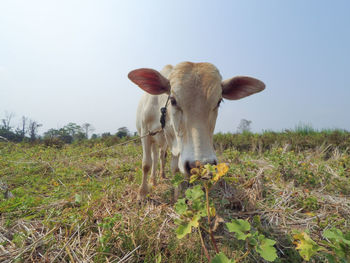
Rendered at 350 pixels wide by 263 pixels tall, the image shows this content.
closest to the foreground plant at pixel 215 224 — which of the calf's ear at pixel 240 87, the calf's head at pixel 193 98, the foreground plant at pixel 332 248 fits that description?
the foreground plant at pixel 332 248

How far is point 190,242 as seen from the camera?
56.4 inches

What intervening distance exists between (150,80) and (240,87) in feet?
3.84

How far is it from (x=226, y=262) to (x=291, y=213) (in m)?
1.55

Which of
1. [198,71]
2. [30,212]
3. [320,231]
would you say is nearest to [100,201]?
[30,212]

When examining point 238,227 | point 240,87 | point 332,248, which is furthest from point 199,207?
point 240,87

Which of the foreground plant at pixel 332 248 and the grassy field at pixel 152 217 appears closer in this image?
the foreground plant at pixel 332 248

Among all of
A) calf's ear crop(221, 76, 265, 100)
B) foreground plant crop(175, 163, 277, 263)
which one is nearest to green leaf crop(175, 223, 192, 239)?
foreground plant crop(175, 163, 277, 263)

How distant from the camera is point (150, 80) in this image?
2273 mm

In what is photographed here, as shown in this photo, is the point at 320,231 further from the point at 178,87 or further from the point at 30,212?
the point at 30,212

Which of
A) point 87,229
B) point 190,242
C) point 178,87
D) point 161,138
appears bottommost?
point 190,242

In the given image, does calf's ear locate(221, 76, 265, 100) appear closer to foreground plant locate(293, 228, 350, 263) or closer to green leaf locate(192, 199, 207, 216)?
green leaf locate(192, 199, 207, 216)

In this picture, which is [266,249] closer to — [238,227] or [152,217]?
[238,227]

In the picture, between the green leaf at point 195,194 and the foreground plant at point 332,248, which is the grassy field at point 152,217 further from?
the foreground plant at point 332,248

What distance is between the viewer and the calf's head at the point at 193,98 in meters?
1.61
